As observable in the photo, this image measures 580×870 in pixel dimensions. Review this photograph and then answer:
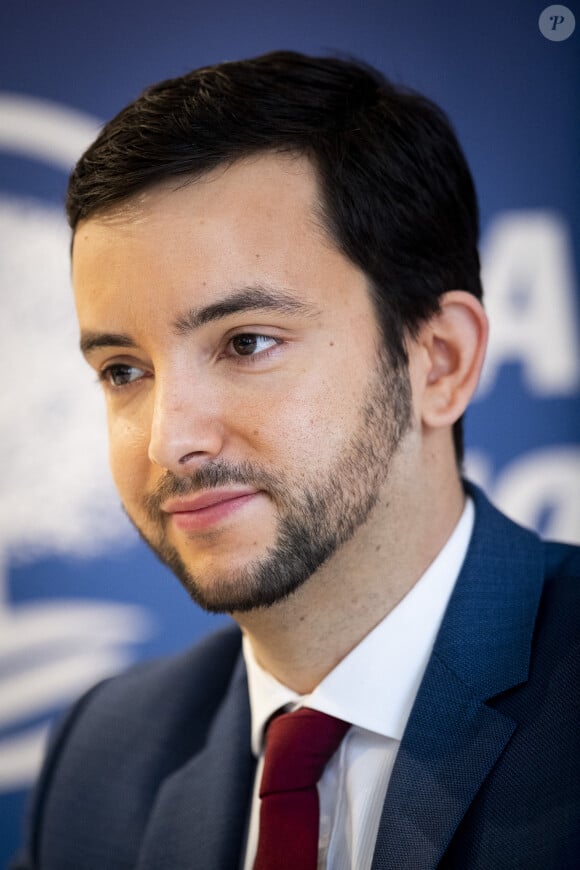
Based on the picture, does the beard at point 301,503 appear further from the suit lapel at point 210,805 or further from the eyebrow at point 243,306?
the suit lapel at point 210,805

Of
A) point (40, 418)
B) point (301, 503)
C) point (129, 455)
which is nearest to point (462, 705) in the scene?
point (301, 503)

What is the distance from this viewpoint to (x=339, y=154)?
137 centimetres

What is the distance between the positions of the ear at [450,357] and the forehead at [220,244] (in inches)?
6.6

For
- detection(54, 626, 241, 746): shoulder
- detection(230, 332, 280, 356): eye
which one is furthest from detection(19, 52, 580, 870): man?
detection(54, 626, 241, 746): shoulder

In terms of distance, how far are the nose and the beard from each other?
3 cm

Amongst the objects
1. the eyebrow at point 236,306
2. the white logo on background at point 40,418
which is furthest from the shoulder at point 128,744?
the eyebrow at point 236,306

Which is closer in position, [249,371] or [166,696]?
[249,371]

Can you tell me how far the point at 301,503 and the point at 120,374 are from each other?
403 mm

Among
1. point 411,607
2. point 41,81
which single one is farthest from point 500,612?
point 41,81

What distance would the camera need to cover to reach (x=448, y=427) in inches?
59.6

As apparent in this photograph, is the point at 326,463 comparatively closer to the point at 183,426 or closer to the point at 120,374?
the point at 183,426

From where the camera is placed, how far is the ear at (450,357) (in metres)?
1.42

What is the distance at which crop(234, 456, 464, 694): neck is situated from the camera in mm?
1343

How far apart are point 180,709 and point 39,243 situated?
1.16 meters
